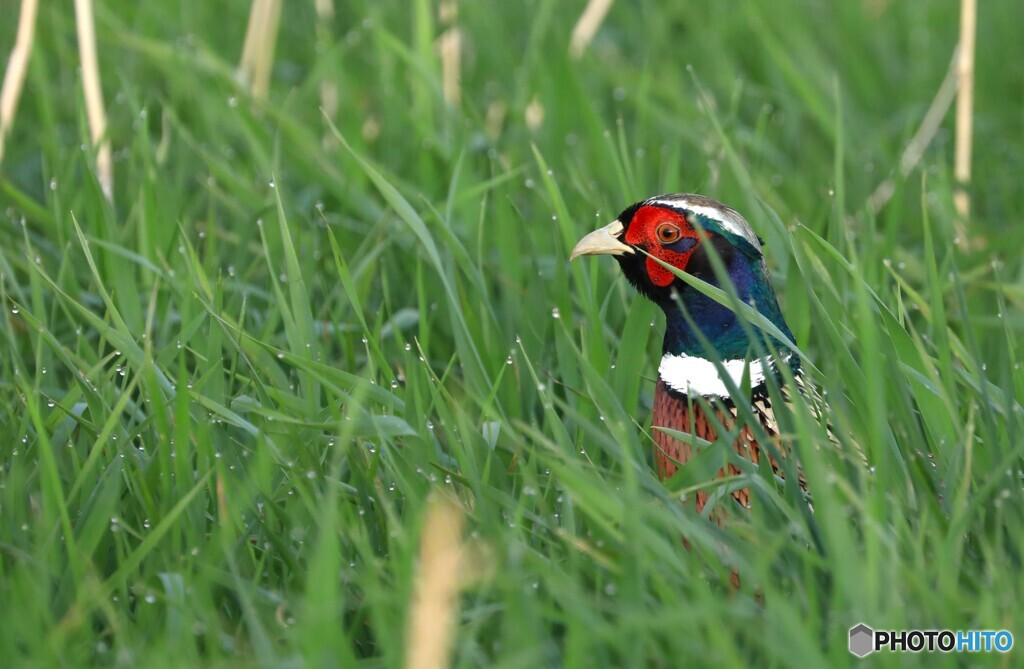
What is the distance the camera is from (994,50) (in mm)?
5324

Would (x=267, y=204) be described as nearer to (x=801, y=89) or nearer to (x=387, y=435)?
(x=387, y=435)

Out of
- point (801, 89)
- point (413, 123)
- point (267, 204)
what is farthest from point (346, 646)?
point (801, 89)

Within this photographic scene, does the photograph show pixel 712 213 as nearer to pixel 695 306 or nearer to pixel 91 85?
pixel 695 306

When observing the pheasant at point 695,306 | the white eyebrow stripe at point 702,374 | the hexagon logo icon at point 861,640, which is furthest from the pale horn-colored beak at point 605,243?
the hexagon logo icon at point 861,640

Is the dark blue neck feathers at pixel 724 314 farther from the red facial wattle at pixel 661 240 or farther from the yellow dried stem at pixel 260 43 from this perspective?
the yellow dried stem at pixel 260 43

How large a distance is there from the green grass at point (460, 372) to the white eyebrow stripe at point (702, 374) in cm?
14

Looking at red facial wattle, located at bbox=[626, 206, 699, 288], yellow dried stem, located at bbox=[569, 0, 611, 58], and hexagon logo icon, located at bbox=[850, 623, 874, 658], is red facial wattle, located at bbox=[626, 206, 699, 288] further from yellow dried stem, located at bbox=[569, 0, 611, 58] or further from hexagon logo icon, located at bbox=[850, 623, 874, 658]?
yellow dried stem, located at bbox=[569, 0, 611, 58]

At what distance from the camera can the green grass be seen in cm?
197

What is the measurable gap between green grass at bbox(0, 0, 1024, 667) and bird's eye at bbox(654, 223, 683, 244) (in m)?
0.17

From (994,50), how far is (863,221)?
→ 207cm

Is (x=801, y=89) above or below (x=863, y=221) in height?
above

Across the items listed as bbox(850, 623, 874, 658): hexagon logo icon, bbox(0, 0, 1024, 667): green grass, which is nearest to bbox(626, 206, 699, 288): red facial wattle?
bbox(0, 0, 1024, 667): green grass

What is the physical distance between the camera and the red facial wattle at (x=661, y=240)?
8.75ft

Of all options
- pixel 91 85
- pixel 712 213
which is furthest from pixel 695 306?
pixel 91 85
